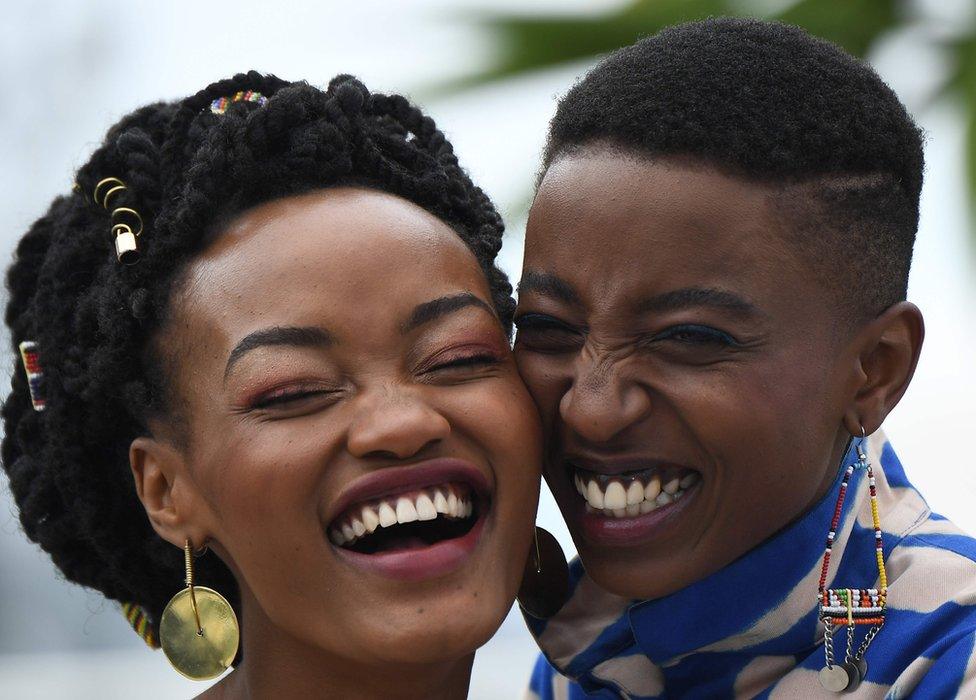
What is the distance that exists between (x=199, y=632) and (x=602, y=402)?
100 centimetres

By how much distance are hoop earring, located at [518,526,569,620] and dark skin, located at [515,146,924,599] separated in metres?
0.35

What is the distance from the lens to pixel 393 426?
2.55 meters

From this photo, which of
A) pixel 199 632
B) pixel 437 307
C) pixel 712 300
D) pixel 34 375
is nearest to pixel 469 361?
pixel 437 307

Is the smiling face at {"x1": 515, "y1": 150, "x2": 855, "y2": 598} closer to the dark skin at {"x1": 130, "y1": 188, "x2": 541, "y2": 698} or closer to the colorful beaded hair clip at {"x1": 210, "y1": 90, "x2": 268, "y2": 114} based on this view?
the dark skin at {"x1": 130, "y1": 188, "x2": 541, "y2": 698}

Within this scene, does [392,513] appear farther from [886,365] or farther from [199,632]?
[886,365]

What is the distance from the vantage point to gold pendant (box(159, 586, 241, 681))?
288 cm

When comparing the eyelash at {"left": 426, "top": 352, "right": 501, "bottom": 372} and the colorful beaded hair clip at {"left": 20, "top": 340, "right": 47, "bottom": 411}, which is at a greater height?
the colorful beaded hair clip at {"left": 20, "top": 340, "right": 47, "bottom": 411}

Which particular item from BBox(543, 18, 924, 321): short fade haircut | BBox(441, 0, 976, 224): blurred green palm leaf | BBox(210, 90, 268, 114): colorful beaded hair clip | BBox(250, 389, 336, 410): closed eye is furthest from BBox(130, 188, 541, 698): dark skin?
BBox(441, 0, 976, 224): blurred green palm leaf

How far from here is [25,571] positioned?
6832 mm

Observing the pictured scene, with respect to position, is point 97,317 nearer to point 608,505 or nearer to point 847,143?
point 608,505

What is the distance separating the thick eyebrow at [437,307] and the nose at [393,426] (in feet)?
0.49

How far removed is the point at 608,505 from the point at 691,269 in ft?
1.67

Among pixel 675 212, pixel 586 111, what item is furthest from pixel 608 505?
pixel 586 111

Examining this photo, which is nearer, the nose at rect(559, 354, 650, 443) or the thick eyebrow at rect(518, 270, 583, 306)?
the nose at rect(559, 354, 650, 443)
